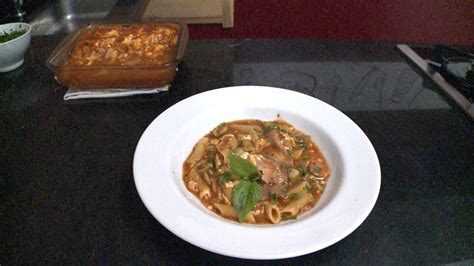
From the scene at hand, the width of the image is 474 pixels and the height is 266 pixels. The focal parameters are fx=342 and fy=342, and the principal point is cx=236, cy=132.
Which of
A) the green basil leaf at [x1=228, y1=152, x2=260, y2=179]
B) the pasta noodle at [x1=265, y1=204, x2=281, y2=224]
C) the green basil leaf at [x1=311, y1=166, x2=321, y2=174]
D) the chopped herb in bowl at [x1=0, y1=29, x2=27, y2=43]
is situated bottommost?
the green basil leaf at [x1=311, y1=166, x2=321, y2=174]

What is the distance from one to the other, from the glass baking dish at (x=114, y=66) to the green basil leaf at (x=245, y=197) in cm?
55

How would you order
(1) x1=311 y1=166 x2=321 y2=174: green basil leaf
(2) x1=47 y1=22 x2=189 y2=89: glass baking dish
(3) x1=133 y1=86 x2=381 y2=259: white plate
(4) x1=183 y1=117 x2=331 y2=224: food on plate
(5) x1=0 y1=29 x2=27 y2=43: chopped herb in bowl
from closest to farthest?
(3) x1=133 y1=86 x2=381 y2=259: white plate, (4) x1=183 y1=117 x2=331 y2=224: food on plate, (1) x1=311 y1=166 x2=321 y2=174: green basil leaf, (2) x1=47 y1=22 x2=189 y2=89: glass baking dish, (5) x1=0 y1=29 x2=27 y2=43: chopped herb in bowl

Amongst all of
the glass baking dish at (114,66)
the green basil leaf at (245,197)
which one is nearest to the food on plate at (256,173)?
the green basil leaf at (245,197)

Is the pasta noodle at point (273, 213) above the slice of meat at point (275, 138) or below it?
below

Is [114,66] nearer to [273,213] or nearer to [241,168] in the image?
[241,168]

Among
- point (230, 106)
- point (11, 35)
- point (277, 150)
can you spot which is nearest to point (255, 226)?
point (277, 150)

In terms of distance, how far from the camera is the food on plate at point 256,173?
732mm

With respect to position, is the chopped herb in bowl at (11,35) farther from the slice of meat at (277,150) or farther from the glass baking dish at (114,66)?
the slice of meat at (277,150)

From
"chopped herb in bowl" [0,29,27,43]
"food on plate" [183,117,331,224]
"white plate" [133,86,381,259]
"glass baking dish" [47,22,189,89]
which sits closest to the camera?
"white plate" [133,86,381,259]

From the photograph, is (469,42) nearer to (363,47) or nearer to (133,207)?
(363,47)

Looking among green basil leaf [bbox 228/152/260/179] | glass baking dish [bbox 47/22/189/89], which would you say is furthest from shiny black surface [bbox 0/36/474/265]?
green basil leaf [bbox 228/152/260/179]

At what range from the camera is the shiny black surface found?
72cm

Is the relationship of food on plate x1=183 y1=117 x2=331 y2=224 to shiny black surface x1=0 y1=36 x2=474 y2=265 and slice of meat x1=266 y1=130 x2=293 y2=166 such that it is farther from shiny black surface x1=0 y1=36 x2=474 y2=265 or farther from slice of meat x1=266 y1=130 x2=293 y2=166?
shiny black surface x1=0 y1=36 x2=474 y2=265

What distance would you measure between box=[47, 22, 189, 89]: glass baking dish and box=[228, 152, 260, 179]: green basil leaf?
1.60 feet
